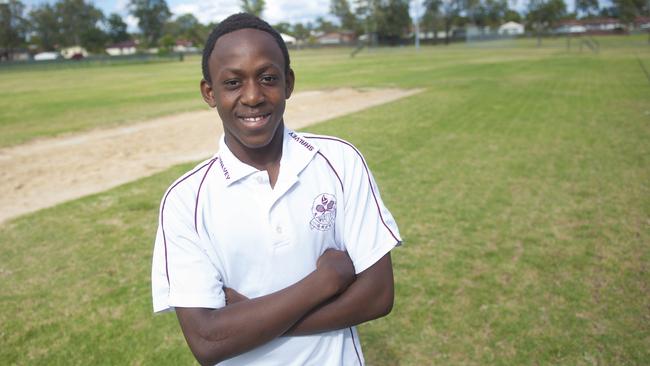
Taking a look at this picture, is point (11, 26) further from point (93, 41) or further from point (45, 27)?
point (93, 41)

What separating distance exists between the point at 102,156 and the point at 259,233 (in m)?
9.62

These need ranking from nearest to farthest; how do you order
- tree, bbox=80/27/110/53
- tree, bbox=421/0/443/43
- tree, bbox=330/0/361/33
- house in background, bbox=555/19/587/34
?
tree, bbox=80/27/110/53 < house in background, bbox=555/19/587/34 < tree, bbox=421/0/443/43 < tree, bbox=330/0/361/33

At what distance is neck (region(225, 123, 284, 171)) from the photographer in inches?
66.2

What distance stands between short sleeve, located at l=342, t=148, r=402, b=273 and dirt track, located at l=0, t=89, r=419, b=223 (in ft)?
20.9

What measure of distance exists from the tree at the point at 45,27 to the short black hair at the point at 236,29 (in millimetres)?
117725

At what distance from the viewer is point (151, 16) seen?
4131 inches

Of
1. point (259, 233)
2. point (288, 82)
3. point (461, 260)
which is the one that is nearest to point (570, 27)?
point (461, 260)

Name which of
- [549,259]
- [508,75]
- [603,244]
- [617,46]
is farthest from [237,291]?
[617,46]

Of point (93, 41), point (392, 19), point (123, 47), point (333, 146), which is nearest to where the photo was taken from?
point (333, 146)

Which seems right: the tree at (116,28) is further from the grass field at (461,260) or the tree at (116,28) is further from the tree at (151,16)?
the grass field at (461,260)

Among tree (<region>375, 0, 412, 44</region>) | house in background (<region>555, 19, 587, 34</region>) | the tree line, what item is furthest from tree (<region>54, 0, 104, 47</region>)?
house in background (<region>555, 19, 587, 34</region>)

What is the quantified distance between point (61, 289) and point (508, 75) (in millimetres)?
23783

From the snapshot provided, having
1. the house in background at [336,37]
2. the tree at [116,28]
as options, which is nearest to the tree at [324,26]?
the house in background at [336,37]

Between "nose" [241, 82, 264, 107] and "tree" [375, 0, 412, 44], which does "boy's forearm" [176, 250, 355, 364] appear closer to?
"nose" [241, 82, 264, 107]
